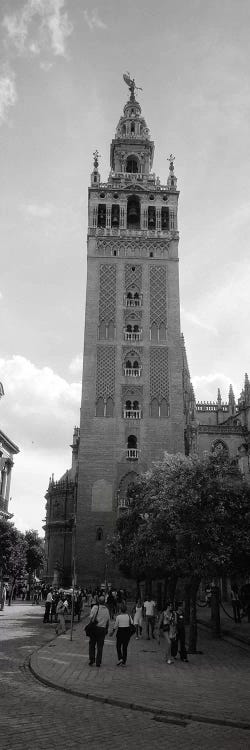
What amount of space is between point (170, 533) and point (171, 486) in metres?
1.88

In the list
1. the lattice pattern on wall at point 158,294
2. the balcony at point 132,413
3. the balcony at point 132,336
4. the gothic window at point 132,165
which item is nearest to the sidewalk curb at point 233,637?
the balcony at point 132,413

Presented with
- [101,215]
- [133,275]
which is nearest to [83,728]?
[133,275]

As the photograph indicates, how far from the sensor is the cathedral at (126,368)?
47562mm

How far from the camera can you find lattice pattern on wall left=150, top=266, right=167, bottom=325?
176 feet

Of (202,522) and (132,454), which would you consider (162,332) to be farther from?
(202,522)

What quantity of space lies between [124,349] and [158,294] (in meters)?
6.61

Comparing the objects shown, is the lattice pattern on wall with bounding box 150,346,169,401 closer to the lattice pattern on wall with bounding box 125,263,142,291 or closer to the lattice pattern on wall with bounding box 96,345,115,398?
the lattice pattern on wall with bounding box 96,345,115,398

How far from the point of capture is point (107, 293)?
2138 inches

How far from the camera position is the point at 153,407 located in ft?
167

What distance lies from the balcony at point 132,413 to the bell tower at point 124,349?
0.09m

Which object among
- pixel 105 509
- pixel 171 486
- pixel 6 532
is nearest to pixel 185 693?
pixel 171 486

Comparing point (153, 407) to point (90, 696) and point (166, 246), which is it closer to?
point (166, 246)

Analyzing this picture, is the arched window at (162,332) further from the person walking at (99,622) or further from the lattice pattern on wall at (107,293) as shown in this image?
the person walking at (99,622)

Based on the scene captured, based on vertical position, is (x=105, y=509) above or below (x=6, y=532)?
above
